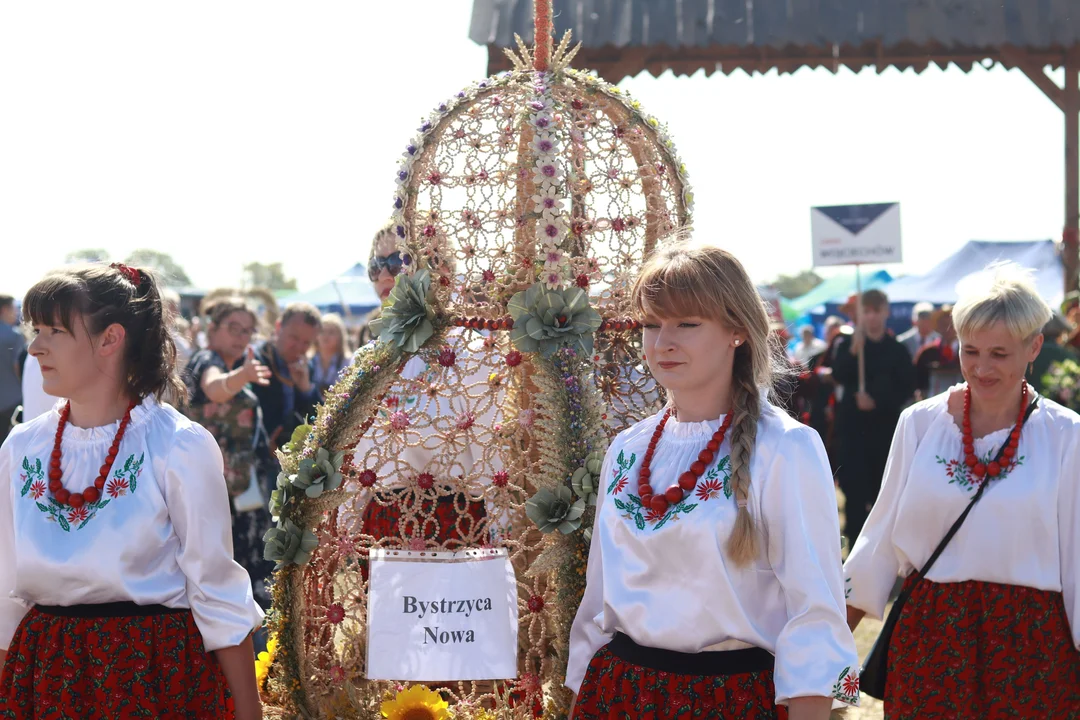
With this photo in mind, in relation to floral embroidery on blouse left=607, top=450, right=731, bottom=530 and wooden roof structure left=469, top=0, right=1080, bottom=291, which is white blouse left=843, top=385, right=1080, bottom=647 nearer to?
floral embroidery on blouse left=607, top=450, right=731, bottom=530

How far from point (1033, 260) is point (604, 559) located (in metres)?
12.0

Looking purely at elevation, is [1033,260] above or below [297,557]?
above

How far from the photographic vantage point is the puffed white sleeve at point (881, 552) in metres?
→ 3.16

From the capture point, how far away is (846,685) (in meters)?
1.95

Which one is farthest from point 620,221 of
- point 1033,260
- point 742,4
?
point 1033,260

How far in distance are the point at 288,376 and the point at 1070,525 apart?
4.14m

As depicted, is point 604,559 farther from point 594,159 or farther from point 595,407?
point 594,159

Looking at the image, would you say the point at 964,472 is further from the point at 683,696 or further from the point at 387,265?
the point at 387,265

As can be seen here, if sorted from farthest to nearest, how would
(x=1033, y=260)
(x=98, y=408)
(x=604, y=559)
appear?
→ (x=1033, y=260)
(x=98, y=408)
(x=604, y=559)

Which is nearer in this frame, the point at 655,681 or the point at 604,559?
the point at 655,681

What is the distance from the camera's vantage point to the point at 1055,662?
113 inches

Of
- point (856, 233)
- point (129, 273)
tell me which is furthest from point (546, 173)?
point (856, 233)

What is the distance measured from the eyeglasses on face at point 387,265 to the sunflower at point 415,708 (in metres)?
1.41

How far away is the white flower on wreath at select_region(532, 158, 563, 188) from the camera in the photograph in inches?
112
